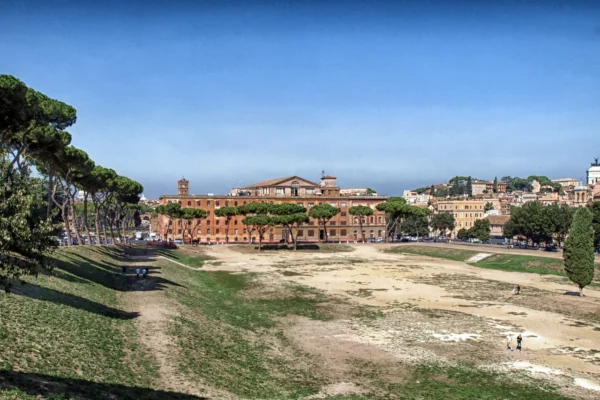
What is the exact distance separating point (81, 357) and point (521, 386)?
62.5ft

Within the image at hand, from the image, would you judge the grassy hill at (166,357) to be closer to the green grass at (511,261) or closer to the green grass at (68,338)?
the green grass at (68,338)

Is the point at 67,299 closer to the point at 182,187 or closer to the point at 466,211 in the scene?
the point at 182,187

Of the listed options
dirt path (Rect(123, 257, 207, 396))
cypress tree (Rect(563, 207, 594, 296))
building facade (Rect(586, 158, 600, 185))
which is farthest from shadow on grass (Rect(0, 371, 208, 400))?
building facade (Rect(586, 158, 600, 185))

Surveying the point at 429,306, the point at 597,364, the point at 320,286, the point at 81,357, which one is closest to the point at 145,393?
the point at 81,357

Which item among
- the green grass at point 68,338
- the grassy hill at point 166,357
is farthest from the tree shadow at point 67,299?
the grassy hill at point 166,357

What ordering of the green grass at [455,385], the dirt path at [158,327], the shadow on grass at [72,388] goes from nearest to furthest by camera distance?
the shadow on grass at [72,388] → the dirt path at [158,327] → the green grass at [455,385]

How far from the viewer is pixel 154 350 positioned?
2428 centimetres

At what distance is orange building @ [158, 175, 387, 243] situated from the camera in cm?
12544

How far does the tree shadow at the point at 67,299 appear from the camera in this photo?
1077 inches

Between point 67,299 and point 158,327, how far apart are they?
573cm

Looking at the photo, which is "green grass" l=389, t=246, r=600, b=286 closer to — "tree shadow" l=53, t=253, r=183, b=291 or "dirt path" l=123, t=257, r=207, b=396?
"tree shadow" l=53, t=253, r=183, b=291

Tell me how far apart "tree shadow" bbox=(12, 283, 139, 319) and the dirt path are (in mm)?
1303

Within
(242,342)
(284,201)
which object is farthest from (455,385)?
(284,201)

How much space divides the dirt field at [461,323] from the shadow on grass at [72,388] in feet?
33.7
